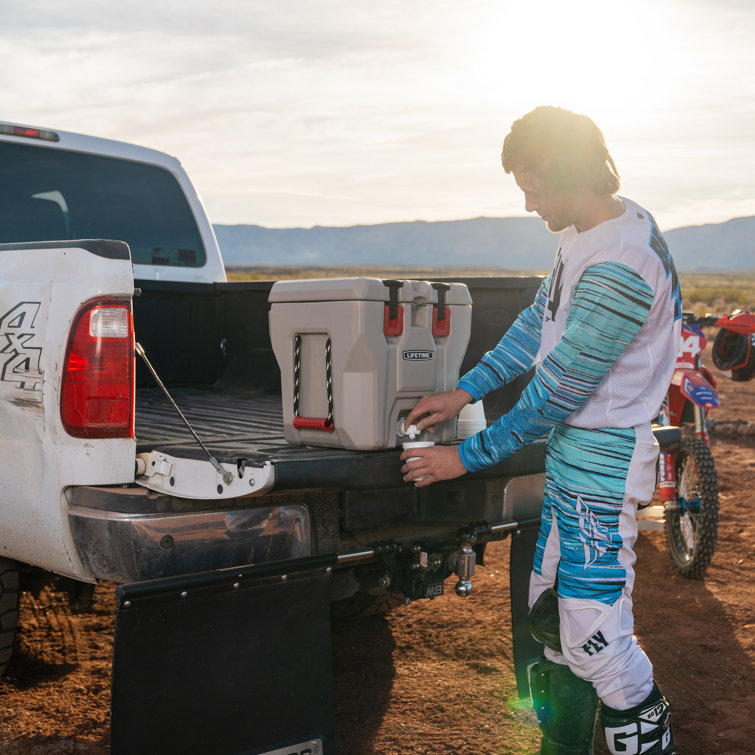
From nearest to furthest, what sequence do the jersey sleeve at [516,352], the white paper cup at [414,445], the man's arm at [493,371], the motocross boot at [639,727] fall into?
the motocross boot at [639,727]
the white paper cup at [414,445]
the man's arm at [493,371]
the jersey sleeve at [516,352]

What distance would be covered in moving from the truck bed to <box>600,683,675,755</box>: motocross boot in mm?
817

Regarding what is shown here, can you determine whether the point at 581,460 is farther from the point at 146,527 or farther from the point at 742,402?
the point at 742,402

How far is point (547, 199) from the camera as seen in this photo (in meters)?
2.44

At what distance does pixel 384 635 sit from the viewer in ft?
13.3

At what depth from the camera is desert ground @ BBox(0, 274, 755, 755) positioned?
3.10 m

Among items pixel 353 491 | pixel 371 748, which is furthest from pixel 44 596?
pixel 353 491

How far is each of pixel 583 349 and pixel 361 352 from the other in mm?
614

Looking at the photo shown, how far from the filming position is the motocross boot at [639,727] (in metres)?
2.48

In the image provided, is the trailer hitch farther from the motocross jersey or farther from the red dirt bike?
the red dirt bike

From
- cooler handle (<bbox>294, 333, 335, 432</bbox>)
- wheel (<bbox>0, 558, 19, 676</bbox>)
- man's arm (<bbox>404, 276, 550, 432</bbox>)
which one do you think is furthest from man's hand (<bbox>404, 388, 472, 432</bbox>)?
wheel (<bbox>0, 558, 19, 676</bbox>)

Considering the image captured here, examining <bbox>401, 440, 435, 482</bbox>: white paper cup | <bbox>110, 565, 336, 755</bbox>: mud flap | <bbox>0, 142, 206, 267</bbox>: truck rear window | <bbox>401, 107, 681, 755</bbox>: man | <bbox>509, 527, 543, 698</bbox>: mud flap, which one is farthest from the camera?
<bbox>0, 142, 206, 267</bbox>: truck rear window

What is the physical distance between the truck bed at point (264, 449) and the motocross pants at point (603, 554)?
0.48m

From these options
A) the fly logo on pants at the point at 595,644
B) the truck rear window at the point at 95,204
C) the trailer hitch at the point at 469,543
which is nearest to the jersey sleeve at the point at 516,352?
the trailer hitch at the point at 469,543

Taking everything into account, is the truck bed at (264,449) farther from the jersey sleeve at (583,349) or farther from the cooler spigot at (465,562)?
the jersey sleeve at (583,349)
